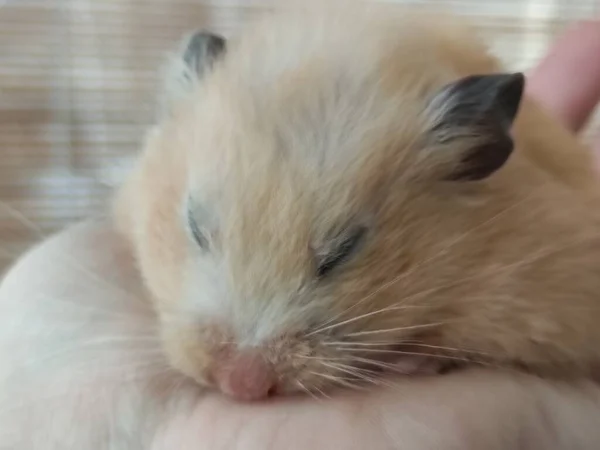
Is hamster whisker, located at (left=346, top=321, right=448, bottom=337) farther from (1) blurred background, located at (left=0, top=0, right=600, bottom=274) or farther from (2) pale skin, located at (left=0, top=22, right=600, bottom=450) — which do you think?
(1) blurred background, located at (left=0, top=0, right=600, bottom=274)

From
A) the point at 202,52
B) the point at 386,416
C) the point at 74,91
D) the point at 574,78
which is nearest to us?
the point at 386,416

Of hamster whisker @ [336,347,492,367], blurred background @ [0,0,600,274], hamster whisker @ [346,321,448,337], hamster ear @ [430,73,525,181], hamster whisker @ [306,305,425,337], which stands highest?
hamster ear @ [430,73,525,181]

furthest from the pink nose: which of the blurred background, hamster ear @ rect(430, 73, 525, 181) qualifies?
the blurred background

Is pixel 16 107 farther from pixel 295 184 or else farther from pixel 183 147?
pixel 295 184

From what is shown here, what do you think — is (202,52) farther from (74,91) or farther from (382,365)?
(74,91)

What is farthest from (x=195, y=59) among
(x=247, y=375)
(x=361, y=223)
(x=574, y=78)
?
(x=574, y=78)

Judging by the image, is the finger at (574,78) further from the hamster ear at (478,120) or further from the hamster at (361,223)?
the hamster ear at (478,120)

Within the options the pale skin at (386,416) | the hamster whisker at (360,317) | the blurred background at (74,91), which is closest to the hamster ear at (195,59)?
the pale skin at (386,416)
